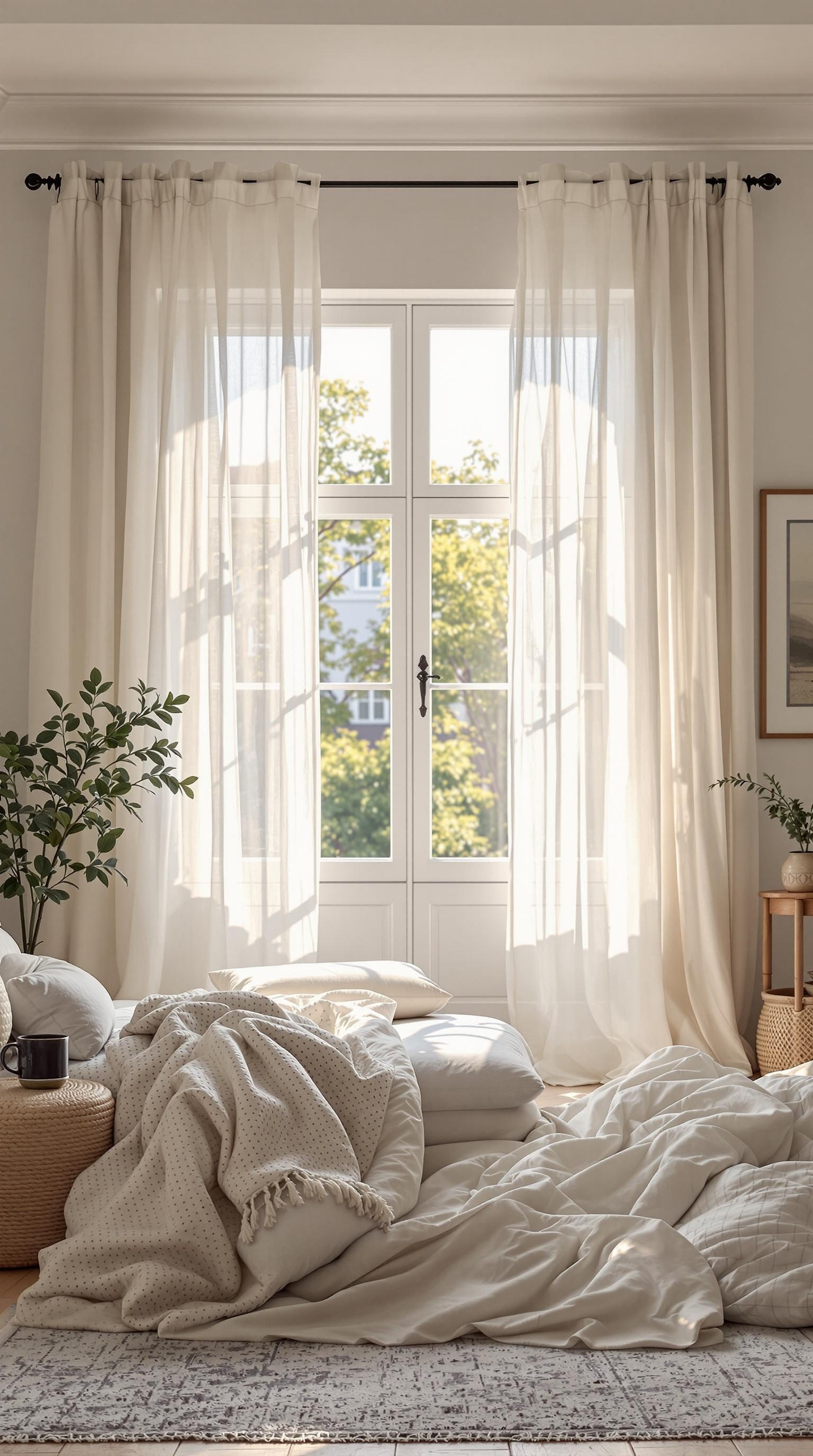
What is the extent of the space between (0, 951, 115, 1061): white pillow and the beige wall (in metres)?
1.92

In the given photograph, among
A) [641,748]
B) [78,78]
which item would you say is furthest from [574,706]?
[78,78]

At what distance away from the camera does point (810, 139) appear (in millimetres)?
4762

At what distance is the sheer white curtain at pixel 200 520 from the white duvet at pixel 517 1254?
196 centimetres

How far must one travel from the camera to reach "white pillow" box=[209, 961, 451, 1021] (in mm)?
3508

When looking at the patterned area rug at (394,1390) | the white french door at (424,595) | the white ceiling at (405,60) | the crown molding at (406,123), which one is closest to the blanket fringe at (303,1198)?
the patterned area rug at (394,1390)

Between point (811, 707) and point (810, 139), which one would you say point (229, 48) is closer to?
point (810, 139)

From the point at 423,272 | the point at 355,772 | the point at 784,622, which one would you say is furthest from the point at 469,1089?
the point at 355,772

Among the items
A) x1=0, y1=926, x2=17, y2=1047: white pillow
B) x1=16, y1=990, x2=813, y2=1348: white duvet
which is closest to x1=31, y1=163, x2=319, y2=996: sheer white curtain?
x1=0, y1=926, x2=17, y2=1047: white pillow

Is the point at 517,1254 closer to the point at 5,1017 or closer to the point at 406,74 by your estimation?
the point at 5,1017

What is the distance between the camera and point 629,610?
4.64m

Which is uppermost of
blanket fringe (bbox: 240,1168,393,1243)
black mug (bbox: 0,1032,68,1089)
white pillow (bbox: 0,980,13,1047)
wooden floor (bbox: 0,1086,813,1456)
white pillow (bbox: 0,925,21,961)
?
white pillow (bbox: 0,925,21,961)

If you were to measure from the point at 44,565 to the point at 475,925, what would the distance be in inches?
86.1

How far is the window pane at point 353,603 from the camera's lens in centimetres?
679

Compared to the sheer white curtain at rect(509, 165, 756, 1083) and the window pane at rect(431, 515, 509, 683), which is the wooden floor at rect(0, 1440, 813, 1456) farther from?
the window pane at rect(431, 515, 509, 683)
